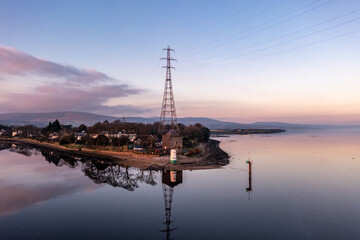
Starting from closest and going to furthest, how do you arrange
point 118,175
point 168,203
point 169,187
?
point 168,203, point 169,187, point 118,175

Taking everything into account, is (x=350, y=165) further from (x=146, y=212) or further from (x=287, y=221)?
(x=146, y=212)

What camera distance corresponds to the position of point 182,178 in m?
29.0

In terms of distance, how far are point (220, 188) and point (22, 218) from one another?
710 inches

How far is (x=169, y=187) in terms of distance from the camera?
25.5m

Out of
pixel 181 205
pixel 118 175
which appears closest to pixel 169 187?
pixel 181 205

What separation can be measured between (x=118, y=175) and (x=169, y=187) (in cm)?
972

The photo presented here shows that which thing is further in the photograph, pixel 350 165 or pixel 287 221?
pixel 350 165

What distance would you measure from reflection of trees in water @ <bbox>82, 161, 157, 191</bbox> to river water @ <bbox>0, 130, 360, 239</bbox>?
0.13 meters

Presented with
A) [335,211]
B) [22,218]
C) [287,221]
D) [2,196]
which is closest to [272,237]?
[287,221]

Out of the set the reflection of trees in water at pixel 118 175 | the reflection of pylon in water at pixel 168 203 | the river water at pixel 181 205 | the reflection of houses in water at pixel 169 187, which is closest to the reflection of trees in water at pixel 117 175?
the reflection of trees in water at pixel 118 175

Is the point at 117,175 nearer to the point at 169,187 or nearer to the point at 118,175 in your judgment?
the point at 118,175

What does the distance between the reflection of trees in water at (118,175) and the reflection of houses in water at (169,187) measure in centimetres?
158

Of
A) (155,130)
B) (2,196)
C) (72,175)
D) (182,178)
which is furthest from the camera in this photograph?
(155,130)

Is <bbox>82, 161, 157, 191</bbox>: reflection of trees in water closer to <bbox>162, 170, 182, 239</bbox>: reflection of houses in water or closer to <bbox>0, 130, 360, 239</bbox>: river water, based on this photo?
<bbox>0, 130, 360, 239</bbox>: river water
